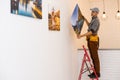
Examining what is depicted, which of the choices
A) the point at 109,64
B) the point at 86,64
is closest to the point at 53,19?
the point at 86,64

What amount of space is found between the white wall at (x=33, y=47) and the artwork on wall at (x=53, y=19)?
0.10 m

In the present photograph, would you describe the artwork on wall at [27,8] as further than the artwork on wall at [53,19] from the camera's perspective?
No

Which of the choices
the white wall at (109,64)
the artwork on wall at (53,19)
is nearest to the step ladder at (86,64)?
the white wall at (109,64)

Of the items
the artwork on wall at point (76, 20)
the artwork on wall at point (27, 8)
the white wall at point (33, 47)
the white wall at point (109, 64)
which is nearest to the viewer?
the white wall at point (33, 47)

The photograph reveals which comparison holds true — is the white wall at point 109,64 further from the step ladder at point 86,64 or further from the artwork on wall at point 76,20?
the artwork on wall at point 76,20

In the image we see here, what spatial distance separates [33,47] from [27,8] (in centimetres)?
60

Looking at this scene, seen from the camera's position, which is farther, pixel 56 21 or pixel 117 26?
pixel 117 26

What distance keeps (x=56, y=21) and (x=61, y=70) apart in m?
0.98

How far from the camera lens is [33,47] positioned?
3502 mm

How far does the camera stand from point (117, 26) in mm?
7305

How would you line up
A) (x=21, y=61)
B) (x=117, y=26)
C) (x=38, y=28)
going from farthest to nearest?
(x=117, y=26) → (x=38, y=28) → (x=21, y=61)

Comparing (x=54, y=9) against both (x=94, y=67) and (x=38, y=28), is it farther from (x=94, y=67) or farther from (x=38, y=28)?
(x=94, y=67)

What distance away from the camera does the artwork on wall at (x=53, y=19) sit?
4103 mm

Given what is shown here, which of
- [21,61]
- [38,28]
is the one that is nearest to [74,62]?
[38,28]
